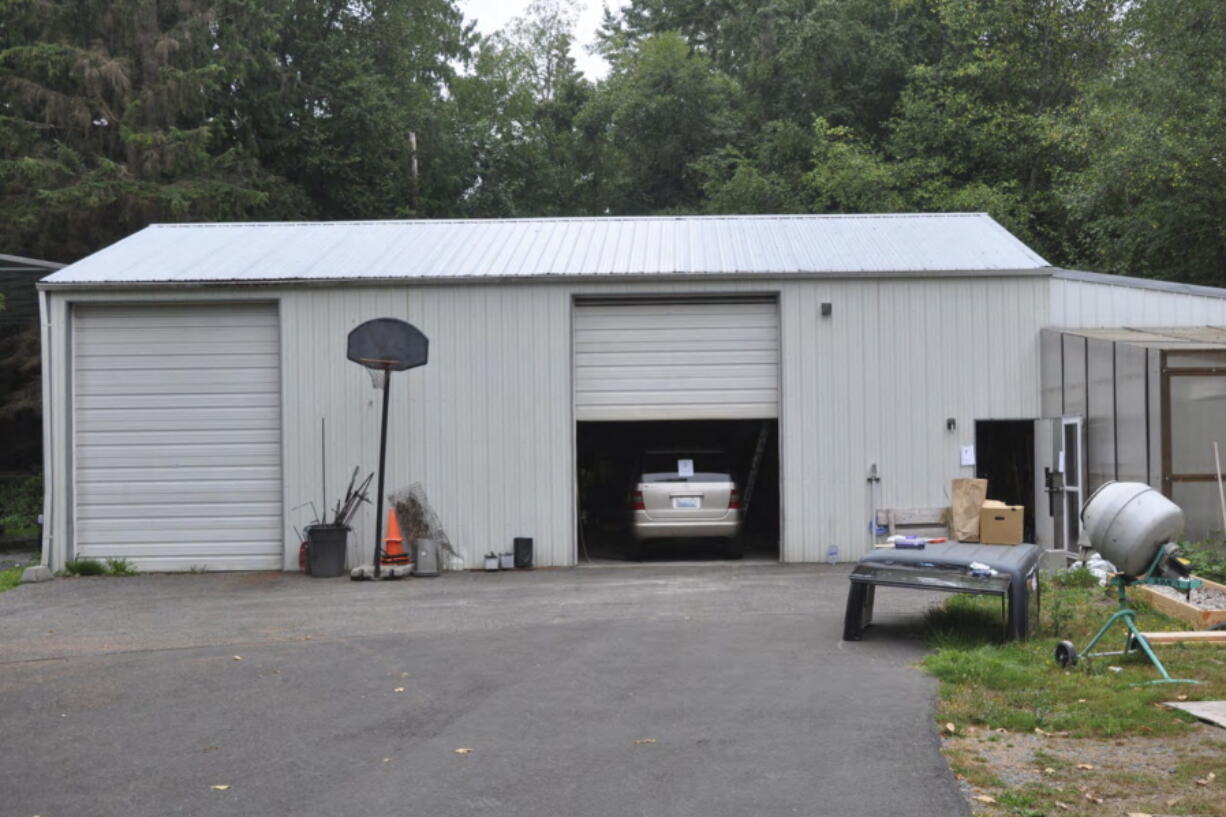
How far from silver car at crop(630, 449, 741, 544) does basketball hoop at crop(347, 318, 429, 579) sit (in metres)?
3.34

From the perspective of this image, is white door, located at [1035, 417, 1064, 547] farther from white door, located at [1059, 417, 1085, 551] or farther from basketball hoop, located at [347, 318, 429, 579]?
basketball hoop, located at [347, 318, 429, 579]

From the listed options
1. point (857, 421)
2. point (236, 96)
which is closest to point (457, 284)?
point (857, 421)

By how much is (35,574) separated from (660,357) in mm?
8509

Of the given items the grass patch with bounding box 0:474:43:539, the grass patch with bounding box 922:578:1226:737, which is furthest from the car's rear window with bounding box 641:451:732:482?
the grass patch with bounding box 0:474:43:539

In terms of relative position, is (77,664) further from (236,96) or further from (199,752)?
(236,96)

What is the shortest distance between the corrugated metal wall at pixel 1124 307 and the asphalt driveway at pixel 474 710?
6254 millimetres

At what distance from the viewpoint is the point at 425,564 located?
16172mm

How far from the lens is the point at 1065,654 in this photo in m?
8.44

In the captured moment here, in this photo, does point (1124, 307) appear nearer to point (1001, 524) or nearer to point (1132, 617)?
point (1001, 524)

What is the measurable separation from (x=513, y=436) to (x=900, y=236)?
663 cm

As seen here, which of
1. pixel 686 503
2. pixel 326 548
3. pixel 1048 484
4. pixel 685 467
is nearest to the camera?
pixel 326 548

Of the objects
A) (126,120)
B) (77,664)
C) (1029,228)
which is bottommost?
(77,664)

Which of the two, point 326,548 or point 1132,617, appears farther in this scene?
point 326,548

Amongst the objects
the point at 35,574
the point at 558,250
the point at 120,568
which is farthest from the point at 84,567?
the point at 558,250
